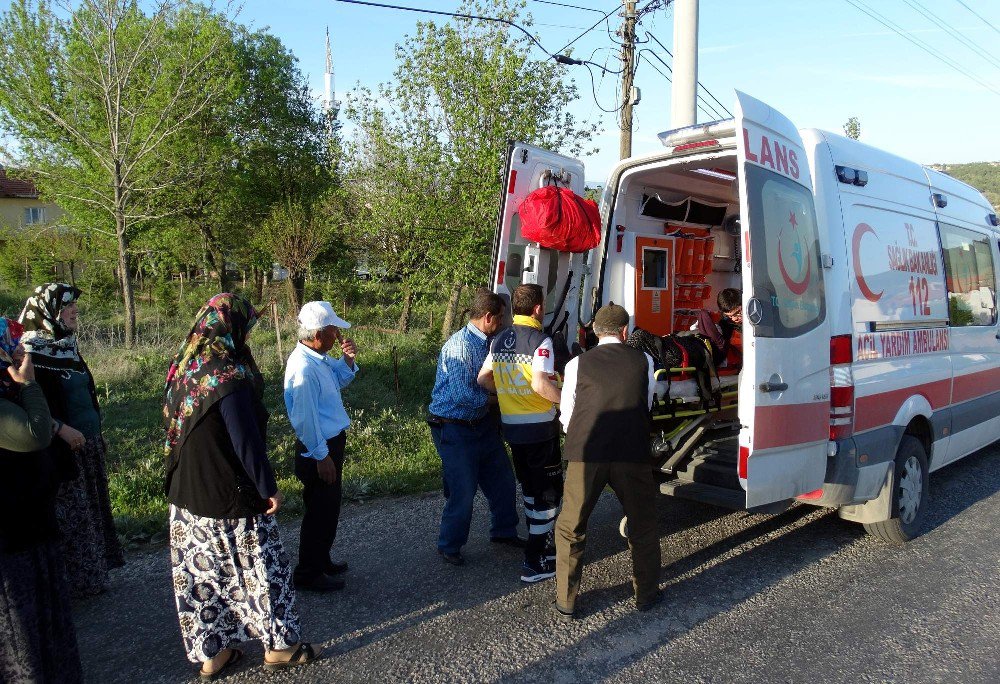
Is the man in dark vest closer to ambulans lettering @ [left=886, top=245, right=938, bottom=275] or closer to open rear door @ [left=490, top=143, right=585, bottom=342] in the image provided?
open rear door @ [left=490, top=143, right=585, bottom=342]

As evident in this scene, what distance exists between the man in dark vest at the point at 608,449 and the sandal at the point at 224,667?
65.4 inches

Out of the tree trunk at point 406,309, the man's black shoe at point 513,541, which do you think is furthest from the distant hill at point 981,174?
the man's black shoe at point 513,541

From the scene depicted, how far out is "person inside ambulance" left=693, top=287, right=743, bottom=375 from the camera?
6046mm

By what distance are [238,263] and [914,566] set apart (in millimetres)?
19686

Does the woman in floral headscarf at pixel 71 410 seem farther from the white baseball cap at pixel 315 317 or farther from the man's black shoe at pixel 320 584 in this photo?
the white baseball cap at pixel 315 317

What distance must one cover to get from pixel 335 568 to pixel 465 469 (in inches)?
39.2

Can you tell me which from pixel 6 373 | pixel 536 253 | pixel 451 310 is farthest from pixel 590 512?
pixel 451 310

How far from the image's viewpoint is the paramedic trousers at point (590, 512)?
12.7ft

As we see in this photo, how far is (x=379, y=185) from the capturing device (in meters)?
13.0

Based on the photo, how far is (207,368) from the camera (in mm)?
3152

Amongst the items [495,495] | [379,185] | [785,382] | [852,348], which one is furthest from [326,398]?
[379,185]

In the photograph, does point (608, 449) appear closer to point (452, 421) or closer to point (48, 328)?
point (452, 421)

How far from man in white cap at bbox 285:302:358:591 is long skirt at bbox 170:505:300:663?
0.64m

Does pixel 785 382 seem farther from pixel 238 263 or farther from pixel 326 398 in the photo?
pixel 238 263
